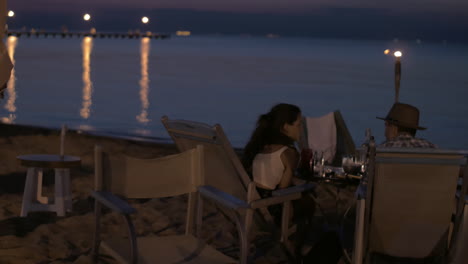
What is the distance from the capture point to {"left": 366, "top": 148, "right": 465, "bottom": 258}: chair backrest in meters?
3.25

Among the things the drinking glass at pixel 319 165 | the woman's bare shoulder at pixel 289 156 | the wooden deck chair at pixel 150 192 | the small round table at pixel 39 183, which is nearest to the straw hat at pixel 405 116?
the drinking glass at pixel 319 165

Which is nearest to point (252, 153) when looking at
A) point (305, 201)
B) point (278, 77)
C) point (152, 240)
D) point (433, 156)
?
point (305, 201)

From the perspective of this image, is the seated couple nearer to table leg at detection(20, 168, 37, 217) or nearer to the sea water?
table leg at detection(20, 168, 37, 217)

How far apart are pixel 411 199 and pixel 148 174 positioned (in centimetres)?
134

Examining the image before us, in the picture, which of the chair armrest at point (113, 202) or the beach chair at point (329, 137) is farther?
the beach chair at point (329, 137)

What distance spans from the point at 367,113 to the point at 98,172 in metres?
14.1

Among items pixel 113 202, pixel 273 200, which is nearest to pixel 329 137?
pixel 273 200

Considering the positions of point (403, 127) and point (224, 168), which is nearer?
point (224, 168)

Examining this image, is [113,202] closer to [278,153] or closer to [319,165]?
[278,153]

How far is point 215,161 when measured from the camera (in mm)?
4016

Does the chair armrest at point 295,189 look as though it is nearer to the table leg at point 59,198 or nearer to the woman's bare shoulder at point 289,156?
the woman's bare shoulder at point 289,156

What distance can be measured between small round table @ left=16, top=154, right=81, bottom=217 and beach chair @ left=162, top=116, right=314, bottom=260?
1168 mm

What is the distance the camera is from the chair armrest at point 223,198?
3135 millimetres

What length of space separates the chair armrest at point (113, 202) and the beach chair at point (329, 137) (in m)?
3.35
